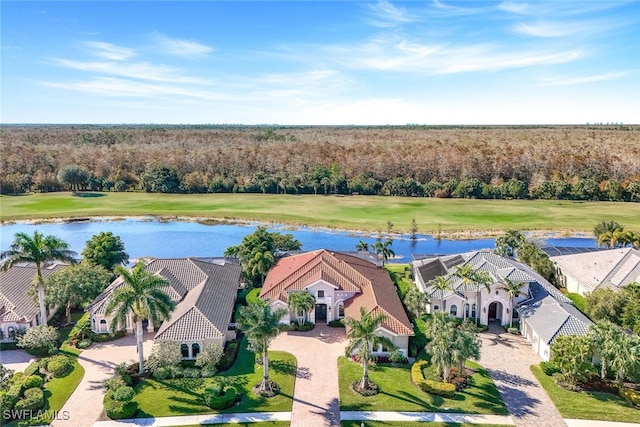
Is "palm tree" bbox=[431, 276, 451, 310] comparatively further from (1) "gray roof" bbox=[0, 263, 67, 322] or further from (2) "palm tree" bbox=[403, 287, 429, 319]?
(1) "gray roof" bbox=[0, 263, 67, 322]

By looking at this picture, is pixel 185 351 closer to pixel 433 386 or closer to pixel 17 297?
pixel 17 297

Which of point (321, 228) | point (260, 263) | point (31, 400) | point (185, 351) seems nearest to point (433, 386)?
point (185, 351)

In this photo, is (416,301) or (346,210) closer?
(416,301)

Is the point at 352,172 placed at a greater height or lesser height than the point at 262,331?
greater

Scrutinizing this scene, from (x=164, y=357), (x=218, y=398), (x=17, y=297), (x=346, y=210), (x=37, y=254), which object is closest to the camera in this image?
(x=218, y=398)

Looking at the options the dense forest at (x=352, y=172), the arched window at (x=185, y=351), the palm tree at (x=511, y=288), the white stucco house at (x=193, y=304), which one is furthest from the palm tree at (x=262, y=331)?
the dense forest at (x=352, y=172)

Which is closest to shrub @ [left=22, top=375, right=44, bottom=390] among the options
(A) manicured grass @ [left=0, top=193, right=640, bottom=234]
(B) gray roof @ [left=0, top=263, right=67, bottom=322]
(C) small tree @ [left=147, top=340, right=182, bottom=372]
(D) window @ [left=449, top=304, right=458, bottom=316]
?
(C) small tree @ [left=147, top=340, right=182, bottom=372]
